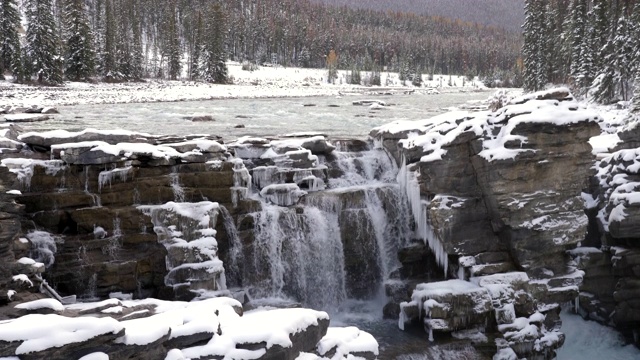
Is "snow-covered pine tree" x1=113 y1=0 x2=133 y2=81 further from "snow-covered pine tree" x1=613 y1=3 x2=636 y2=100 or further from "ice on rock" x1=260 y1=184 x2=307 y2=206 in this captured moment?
"snow-covered pine tree" x1=613 y1=3 x2=636 y2=100

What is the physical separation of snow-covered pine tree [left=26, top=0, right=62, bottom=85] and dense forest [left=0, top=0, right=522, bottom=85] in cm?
9

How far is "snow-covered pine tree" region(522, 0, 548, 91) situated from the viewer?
178 feet

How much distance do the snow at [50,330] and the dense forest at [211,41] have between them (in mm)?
46083

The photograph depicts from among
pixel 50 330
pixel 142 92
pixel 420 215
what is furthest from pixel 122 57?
pixel 50 330

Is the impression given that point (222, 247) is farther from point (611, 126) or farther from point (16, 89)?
point (16, 89)

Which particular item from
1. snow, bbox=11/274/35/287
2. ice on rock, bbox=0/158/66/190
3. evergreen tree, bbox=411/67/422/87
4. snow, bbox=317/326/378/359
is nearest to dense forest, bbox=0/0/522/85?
evergreen tree, bbox=411/67/422/87

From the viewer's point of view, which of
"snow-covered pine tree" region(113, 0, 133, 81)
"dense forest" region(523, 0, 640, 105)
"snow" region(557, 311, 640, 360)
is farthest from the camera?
"snow-covered pine tree" region(113, 0, 133, 81)

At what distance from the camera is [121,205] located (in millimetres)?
15797

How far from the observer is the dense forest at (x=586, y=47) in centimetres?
4022

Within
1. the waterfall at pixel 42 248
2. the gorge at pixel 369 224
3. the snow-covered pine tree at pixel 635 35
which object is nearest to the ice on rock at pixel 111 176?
the gorge at pixel 369 224

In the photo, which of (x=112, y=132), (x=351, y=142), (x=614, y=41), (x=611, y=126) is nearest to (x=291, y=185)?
(x=351, y=142)

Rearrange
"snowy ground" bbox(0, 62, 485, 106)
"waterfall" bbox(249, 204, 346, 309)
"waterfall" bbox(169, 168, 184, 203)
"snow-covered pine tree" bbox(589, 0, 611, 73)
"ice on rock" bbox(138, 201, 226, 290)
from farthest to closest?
"snow-covered pine tree" bbox(589, 0, 611, 73)
"snowy ground" bbox(0, 62, 485, 106)
"waterfall" bbox(249, 204, 346, 309)
"waterfall" bbox(169, 168, 184, 203)
"ice on rock" bbox(138, 201, 226, 290)

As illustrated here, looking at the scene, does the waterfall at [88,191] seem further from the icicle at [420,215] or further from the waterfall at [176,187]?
the icicle at [420,215]

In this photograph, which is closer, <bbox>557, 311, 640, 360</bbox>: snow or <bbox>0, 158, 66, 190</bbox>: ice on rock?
<bbox>0, 158, 66, 190</bbox>: ice on rock
